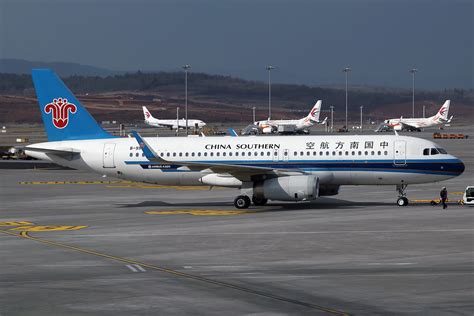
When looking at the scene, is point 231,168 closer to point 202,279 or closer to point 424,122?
point 202,279

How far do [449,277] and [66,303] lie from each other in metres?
11.3

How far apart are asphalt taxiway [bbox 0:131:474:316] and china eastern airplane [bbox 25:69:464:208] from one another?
1.64m

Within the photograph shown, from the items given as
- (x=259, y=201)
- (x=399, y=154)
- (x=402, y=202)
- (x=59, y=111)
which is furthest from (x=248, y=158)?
(x=59, y=111)

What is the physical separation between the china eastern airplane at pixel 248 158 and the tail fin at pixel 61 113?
6cm

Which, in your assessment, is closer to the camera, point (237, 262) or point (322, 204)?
point (237, 262)

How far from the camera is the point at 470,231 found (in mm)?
36719

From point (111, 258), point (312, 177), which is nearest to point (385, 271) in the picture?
point (111, 258)

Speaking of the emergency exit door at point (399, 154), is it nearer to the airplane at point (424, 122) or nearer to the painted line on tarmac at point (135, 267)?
the painted line on tarmac at point (135, 267)

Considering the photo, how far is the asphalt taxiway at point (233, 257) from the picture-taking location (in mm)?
21891

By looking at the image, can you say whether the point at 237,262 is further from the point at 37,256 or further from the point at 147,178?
the point at 147,178

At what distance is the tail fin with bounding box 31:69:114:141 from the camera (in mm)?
52312

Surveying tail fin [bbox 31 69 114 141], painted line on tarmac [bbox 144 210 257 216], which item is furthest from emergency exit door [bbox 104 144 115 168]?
painted line on tarmac [bbox 144 210 257 216]

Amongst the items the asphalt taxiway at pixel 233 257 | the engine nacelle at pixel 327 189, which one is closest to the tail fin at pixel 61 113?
the asphalt taxiway at pixel 233 257

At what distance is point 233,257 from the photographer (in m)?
30.2
